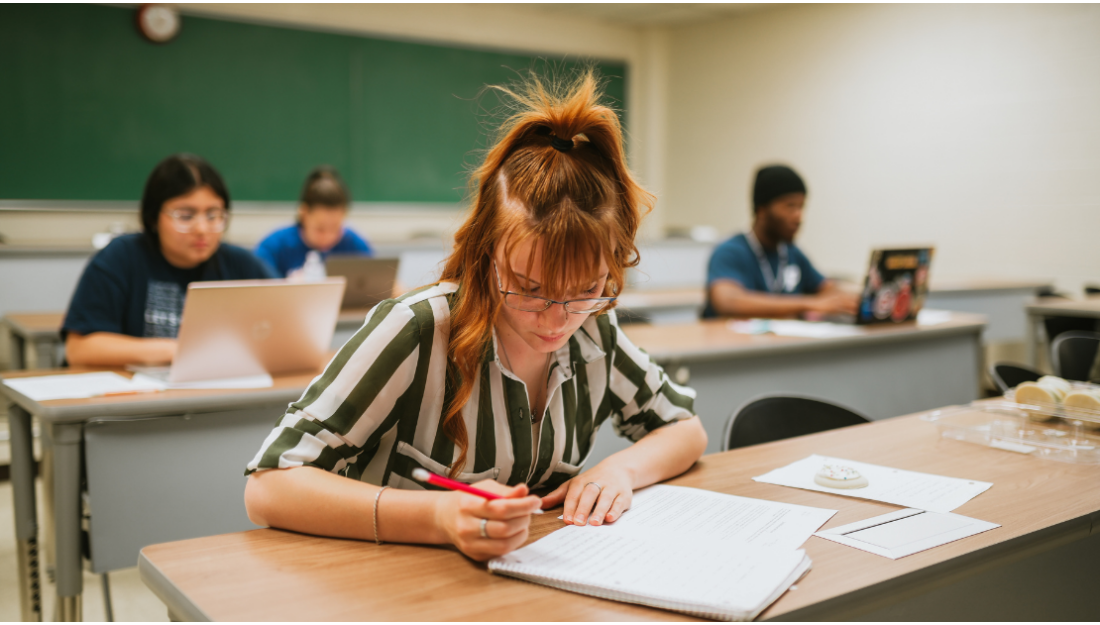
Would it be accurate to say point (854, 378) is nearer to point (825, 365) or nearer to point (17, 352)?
point (825, 365)

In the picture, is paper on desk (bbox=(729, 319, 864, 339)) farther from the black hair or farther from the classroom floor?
the classroom floor

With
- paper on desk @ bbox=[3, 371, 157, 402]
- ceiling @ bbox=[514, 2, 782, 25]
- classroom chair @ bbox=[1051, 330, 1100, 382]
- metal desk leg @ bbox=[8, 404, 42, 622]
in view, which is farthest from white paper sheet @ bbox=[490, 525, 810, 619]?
ceiling @ bbox=[514, 2, 782, 25]

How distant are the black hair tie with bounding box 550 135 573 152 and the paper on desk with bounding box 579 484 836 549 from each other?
485 millimetres

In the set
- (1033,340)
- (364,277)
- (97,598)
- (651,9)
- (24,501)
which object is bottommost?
(97,598)

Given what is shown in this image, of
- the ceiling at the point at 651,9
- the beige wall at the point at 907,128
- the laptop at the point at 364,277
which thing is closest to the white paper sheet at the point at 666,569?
the laptop at the point at 364,277

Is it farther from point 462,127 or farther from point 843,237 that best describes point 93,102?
point 843,237

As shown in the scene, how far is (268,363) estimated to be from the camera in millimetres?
2096

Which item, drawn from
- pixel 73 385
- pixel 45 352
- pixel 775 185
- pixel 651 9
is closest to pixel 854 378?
pixel 775 185

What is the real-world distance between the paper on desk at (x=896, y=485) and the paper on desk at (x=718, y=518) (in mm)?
111

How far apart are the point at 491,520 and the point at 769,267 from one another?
2793 mm

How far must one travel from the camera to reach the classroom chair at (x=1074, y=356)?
91.0 inches

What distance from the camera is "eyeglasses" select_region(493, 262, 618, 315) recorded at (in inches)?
40.3

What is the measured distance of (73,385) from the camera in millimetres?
1893

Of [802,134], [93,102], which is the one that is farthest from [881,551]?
[802,134]
